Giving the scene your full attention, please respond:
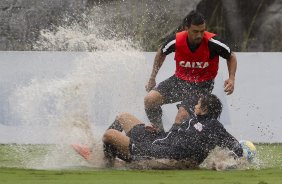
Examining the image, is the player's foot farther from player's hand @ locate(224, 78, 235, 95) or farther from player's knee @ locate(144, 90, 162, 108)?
player's hand @ locate(224, 78, 235, 95)

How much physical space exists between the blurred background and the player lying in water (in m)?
6.72

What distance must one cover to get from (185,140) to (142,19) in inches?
358

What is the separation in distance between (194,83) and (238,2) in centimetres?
863

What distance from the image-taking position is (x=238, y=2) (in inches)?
747

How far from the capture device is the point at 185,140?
8820mm

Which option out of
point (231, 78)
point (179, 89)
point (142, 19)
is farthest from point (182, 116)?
point (142, 19)

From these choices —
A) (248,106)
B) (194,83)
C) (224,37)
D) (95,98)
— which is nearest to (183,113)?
(194,83)

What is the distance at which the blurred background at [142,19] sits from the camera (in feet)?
55.6

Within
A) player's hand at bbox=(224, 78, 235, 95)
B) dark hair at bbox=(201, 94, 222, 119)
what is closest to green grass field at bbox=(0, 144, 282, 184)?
dark hair at bbox=(201, 94, 222, 119)

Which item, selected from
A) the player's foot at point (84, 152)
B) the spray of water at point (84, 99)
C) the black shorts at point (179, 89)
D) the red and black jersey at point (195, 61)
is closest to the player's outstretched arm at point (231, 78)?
the red and black jersey at point (195, 61)

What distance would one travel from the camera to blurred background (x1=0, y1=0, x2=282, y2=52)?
16.9m

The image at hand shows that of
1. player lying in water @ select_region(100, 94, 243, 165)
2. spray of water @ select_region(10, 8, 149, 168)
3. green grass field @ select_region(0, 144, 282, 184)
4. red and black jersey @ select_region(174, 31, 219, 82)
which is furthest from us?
red and black jersey @ select_region(174, 31, 219, 82)

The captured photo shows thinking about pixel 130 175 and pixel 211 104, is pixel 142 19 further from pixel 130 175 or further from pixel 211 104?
pixel 130 175

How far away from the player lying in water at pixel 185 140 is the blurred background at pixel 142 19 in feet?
22.0
